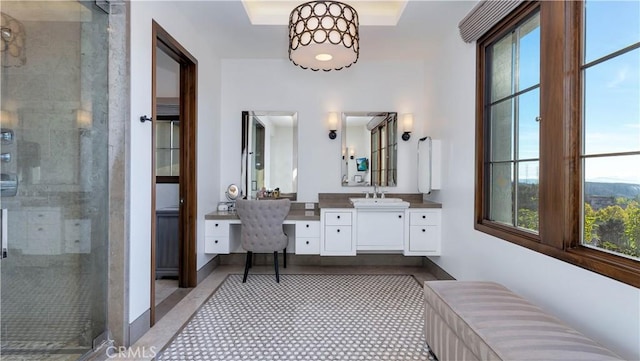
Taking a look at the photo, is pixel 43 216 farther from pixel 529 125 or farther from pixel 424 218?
pixel 424 218

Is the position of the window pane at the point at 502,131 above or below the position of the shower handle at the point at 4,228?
above

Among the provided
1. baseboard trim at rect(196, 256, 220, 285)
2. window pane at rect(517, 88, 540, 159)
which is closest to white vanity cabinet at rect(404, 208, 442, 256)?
window pane at rect(517, 88, 540, 159)

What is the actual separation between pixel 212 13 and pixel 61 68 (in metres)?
1.44

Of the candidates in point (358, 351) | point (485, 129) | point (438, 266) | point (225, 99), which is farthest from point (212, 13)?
point (438, 266)

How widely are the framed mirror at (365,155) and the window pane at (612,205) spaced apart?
243 cm

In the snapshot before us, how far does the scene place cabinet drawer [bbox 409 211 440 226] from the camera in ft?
11.4

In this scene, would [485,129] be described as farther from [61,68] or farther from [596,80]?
[61,68]

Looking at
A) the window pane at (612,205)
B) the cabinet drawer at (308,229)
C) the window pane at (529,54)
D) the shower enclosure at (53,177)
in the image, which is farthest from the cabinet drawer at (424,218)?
the shower enclosure at (53,177)

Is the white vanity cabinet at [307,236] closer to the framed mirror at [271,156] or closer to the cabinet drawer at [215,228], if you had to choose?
the framed mirror at [271,156]

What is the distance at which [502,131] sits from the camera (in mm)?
2467

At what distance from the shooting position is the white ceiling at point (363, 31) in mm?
2762

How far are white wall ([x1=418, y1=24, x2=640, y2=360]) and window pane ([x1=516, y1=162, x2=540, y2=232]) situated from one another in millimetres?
202

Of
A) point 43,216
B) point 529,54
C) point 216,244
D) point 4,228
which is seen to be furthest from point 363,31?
point 4,228

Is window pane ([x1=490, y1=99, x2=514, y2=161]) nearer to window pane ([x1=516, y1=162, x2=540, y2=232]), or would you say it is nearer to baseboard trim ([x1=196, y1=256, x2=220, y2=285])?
window pane ([x1=516, y1=162, x2=540, y2=232])
